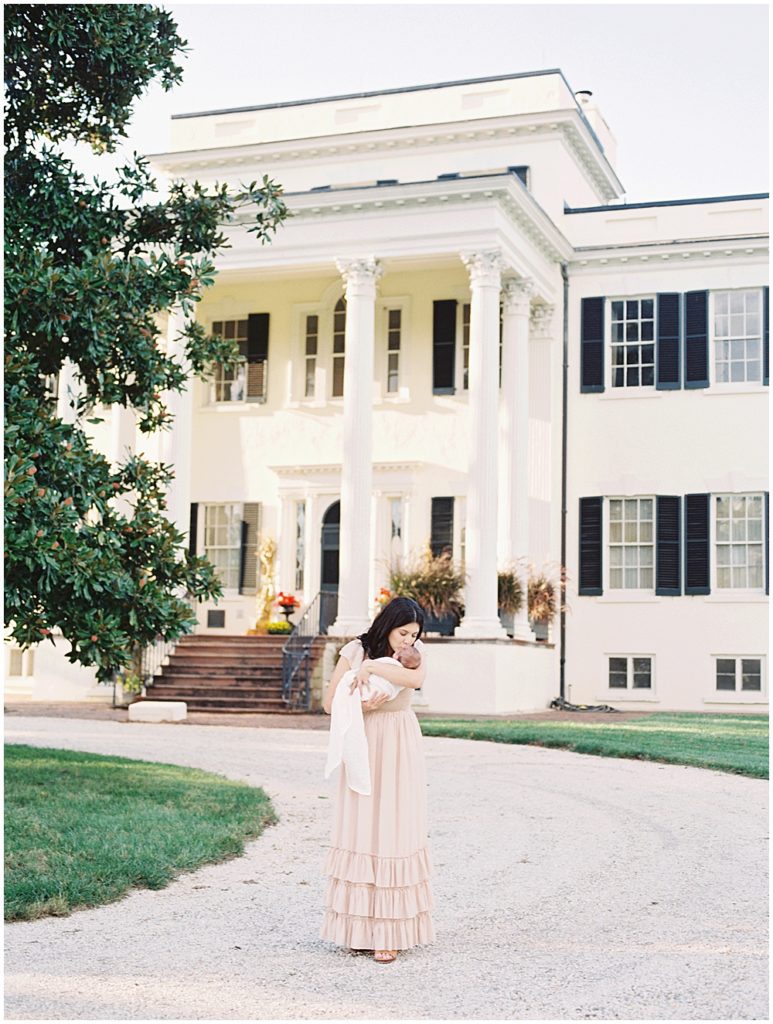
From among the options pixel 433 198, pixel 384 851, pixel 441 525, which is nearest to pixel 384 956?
pixel 384 851

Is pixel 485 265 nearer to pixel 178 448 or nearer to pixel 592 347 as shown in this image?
pixel 592 347

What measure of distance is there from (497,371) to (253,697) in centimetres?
698

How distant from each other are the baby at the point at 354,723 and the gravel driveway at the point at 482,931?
2.59 feet

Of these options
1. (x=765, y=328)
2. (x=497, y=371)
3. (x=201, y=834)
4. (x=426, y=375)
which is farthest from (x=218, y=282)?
(x=201, y=834)

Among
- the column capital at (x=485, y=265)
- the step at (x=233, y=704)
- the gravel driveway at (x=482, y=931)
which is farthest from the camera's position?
the column capital at (x=485, y=265)

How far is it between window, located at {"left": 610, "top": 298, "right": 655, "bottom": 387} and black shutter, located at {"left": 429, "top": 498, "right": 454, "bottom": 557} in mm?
4106

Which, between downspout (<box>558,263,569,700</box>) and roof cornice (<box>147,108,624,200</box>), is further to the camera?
roof cornice (<box>147,108,624,200</box>)

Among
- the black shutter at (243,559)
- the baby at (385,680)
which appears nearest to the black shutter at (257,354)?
the black shutter at (243,559)

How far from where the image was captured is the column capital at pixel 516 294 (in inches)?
931

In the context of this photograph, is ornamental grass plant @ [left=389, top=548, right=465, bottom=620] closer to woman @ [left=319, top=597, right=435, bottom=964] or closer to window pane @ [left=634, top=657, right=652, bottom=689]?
window pane @ [left=634, top=657, right=652, bottom=689]

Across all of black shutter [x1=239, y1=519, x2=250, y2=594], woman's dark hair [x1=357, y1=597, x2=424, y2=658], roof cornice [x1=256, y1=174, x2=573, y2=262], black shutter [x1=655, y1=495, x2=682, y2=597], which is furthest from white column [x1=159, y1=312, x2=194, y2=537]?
woman's dark hair [x1=357, y1=597, x2=424, y2=658]

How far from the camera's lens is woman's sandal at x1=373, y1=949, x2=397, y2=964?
5.46 meters

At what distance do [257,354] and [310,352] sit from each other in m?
1.12

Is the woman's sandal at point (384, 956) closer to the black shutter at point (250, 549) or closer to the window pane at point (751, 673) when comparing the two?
the window pane at point (751, 673)
